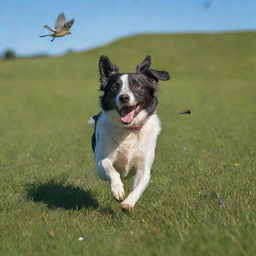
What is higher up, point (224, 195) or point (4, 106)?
point (224, 195)

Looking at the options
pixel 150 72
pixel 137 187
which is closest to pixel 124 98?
pixel 150 72

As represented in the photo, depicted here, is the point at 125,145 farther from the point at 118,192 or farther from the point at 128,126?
the point at 118,192

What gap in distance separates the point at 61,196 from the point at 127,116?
66.0 inches

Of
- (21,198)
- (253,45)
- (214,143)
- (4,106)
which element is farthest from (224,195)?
(253,45)

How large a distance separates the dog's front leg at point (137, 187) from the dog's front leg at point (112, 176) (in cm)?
12

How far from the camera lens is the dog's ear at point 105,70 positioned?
21.6 ft

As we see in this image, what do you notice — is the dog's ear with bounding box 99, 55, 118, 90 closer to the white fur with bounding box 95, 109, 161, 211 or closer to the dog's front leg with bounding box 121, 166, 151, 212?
the white fur with bounding box 95, 109, 161, 211

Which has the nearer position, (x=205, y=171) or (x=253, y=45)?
(x=205, y=171)

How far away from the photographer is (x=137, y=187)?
5773 mm

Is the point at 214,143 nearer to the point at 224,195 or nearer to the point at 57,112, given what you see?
the point at 224,195

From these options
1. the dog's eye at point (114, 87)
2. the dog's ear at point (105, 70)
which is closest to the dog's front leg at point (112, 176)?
the dog's eye at point (114, 87)

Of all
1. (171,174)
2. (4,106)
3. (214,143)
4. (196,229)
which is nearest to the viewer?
(196,229)

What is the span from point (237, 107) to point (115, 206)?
20.0 meters

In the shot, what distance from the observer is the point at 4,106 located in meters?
29.0
